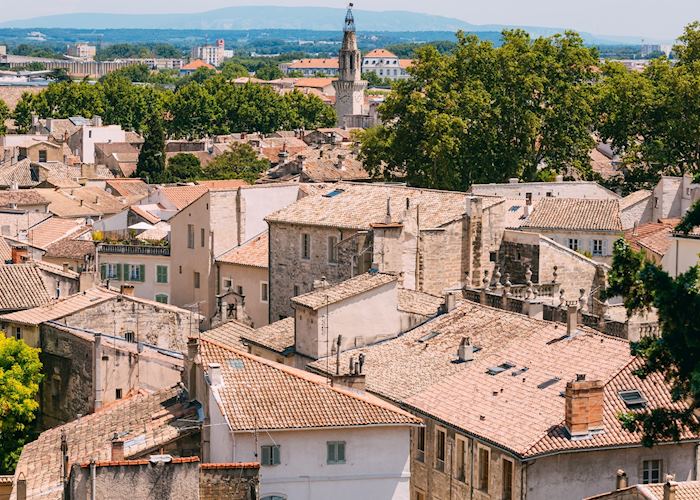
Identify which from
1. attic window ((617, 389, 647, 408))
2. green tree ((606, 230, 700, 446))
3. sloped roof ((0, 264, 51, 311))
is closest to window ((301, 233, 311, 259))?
sloped roof ((0, 264, 51, 311))

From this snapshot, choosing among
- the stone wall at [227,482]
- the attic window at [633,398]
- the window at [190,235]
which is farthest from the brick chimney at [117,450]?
the window at [190,235]

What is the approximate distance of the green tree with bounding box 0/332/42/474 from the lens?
47.6 m

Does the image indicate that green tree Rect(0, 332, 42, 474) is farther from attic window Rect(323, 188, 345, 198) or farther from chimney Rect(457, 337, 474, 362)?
attic window Rect(323, 188, 345, 198)

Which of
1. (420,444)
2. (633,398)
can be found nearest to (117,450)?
(420,444)

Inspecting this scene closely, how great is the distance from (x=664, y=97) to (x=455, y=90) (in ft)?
33.2

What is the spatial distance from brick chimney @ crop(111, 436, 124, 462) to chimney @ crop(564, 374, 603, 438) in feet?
28.2

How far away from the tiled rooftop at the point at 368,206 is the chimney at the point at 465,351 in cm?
1270

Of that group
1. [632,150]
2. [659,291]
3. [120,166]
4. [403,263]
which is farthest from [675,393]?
[120,166]

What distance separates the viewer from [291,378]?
3488cm

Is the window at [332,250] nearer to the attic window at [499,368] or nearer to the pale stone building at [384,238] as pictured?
the pale stone building at [384,238]

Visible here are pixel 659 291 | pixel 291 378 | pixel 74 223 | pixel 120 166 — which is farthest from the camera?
pixel 120 166

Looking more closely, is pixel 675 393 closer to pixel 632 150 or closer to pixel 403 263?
pixel 403 263

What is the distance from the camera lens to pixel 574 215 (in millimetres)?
67688

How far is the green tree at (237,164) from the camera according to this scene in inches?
4776
